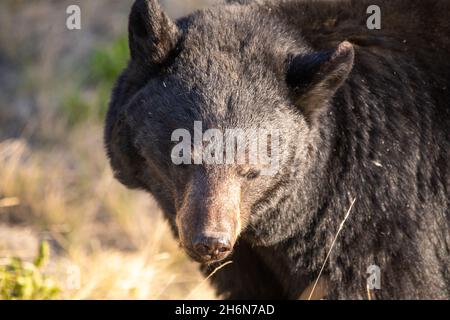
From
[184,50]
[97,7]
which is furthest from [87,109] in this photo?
[184,50]

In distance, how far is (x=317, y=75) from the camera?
15.2 feet

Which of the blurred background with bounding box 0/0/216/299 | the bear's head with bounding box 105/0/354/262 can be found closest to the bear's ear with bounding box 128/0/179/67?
the bear's head with bounding box 105/0/354/262

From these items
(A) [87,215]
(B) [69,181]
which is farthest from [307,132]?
(B) [69,181]

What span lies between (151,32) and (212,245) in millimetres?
1199

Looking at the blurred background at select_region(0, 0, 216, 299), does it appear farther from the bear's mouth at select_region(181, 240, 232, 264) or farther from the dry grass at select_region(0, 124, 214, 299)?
the bear's mouth at select_region(181, 240, 232, 264)

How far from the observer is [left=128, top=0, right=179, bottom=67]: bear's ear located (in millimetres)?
4711

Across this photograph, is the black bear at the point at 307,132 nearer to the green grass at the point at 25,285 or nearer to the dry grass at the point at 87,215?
the green grass at the point at 25,285

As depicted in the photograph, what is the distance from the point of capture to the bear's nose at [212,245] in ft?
14.0

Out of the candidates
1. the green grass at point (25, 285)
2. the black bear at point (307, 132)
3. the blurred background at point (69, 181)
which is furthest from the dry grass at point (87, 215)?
the black bear at point (307, 132)

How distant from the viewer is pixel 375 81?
5027mm

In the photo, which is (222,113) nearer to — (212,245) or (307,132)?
(307,132)

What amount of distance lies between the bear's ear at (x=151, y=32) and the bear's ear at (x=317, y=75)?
0.64m

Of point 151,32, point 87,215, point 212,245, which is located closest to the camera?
point 212,245

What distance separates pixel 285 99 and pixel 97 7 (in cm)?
638
